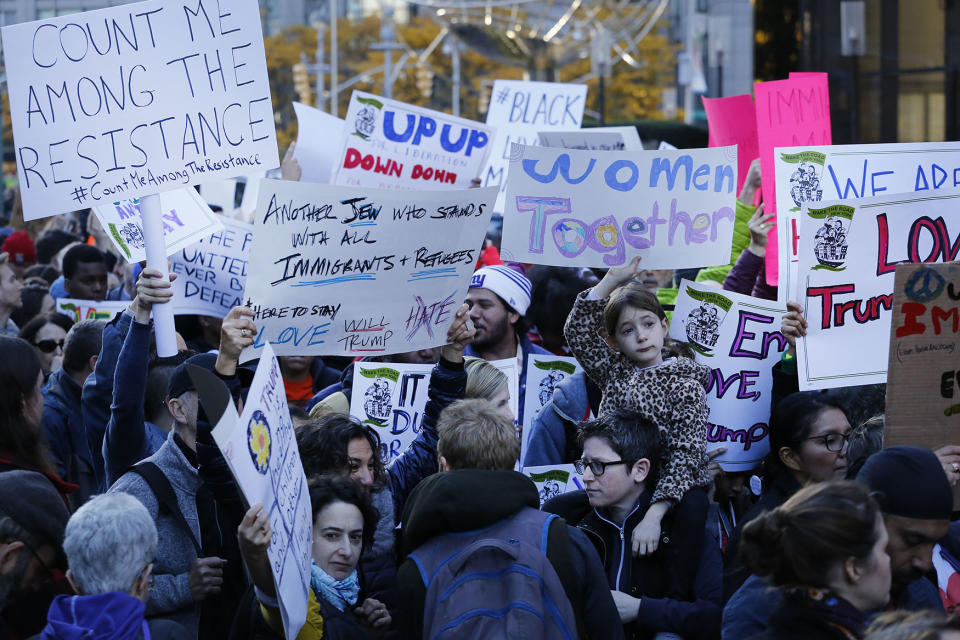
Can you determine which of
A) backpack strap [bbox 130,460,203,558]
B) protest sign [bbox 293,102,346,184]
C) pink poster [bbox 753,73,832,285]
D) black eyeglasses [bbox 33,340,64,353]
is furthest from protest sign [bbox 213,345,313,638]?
protest sign [bbox 293,102,346,184]

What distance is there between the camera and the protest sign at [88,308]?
278 inches

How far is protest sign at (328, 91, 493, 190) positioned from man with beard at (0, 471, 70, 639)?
4.66 m

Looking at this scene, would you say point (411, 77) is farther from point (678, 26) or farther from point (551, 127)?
A: point (551, 127)

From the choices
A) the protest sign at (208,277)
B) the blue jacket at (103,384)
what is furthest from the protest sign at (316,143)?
the blue jacket at (103,384)

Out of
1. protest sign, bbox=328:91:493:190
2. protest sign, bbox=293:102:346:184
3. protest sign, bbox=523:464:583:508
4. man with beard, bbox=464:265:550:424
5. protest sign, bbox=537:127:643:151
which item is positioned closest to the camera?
protest sign, bbox=523:464:583:508

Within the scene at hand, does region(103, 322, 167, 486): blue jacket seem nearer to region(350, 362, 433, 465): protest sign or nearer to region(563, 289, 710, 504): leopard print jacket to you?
region(350, 362, 433, 465): protest sign

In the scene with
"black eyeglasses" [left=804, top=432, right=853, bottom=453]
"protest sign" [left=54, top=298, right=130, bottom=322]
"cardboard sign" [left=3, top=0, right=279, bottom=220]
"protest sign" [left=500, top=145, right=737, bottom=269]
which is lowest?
"black eyeglasses" [left=804, top=432, right=853, bottom=453]

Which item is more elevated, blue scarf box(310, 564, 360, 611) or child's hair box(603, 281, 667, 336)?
child's hair box(603, 281, 667, 336)

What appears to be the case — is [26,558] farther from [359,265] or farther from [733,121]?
[733,121]

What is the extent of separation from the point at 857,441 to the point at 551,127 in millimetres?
5899

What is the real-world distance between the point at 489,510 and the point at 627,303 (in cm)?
135

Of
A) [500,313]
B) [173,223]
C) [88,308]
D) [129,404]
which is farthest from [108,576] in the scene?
[88,308]

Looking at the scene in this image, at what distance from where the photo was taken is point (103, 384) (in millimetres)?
4598

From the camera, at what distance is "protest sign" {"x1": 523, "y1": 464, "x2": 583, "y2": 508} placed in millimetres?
4668
